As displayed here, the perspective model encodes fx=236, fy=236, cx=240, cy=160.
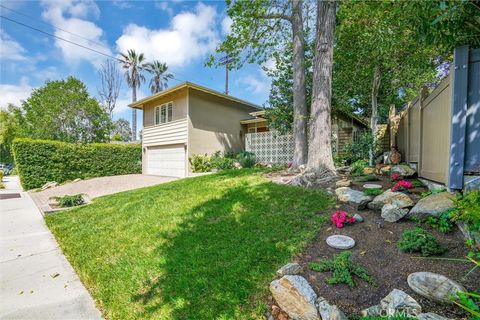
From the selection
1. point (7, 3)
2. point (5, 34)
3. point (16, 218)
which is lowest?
point (16, 218)

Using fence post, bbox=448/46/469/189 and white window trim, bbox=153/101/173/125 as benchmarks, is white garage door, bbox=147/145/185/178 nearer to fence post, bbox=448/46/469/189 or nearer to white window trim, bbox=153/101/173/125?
white window trim, bbox=153/101/173/125

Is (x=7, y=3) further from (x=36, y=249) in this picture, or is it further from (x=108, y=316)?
(x=108, y=316)

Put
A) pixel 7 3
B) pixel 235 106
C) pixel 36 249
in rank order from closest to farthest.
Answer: pixel 36 249, pixel 7 3, pixel 235 106

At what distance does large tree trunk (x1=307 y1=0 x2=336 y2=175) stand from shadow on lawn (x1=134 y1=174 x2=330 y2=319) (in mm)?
1372

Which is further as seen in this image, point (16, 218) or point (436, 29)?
point (16, 218)

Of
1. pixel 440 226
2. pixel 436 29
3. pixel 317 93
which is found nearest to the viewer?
pixel 440 226

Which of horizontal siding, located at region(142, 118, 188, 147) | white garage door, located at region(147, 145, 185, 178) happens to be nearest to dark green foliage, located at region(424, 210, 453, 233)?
horizontal siding, located at region(142, 118, 188, 147)

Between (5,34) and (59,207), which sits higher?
(5,34)

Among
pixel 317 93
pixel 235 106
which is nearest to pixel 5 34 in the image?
pixel 235 106

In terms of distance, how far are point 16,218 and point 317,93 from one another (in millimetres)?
8788

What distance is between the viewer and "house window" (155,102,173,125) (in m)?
13.9

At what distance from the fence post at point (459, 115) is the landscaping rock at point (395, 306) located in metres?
1.87

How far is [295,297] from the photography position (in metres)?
2.10

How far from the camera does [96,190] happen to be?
10.7 m
